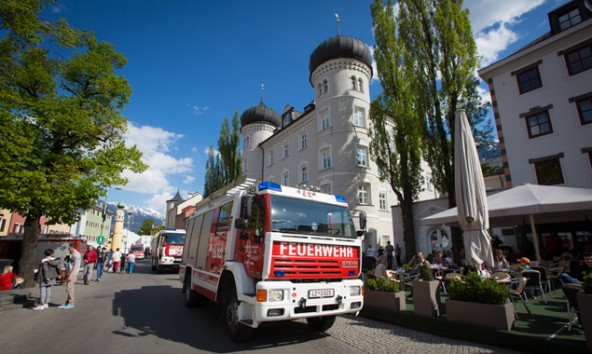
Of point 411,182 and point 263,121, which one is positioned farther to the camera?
point 263,121

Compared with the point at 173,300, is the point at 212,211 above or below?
above

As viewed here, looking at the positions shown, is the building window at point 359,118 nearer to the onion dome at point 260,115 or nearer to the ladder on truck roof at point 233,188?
the ladder on truck roof at point 233,188

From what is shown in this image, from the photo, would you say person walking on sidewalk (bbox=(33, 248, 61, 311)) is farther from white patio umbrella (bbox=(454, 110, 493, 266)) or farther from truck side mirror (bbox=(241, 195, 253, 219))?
white patio umbrella (bbox=(454, 110, 493, 266))

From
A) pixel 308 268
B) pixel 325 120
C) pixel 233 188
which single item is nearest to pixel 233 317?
pixel 308 268

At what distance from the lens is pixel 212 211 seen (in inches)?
320

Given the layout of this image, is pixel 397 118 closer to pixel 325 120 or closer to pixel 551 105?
pixel 551 105

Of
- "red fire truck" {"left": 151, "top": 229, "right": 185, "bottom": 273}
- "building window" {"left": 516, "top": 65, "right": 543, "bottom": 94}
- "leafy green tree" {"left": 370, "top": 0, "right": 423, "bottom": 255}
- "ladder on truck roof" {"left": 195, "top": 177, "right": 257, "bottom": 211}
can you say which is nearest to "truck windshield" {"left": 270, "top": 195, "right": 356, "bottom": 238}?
"ladder on truck roof" {"left": 195, "top": 177, "right": 257, "bottom": 211}

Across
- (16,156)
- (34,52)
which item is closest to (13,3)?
(34,52)

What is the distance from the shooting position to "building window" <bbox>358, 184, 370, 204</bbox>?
944 inches

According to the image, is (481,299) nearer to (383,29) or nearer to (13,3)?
(13,3)

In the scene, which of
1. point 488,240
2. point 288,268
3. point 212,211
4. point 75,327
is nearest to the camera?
point 288,268

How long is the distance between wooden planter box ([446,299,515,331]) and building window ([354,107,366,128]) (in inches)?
815

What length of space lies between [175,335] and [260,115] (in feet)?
108

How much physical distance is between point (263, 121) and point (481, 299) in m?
Result: 33.6
